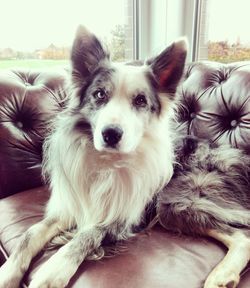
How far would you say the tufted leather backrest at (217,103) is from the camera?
1533 millimetres

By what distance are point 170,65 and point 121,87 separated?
0.25 m

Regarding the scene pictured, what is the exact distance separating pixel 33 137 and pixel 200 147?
844 mm

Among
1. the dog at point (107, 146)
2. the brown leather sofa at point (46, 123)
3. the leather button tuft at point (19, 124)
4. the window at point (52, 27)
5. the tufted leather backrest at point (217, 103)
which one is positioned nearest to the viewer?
the brown leather sofa at point (46, 123)

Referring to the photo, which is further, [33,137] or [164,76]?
[33,137]

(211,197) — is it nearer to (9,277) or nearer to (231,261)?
(231,261)

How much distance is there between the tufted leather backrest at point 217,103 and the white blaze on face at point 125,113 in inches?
15.5

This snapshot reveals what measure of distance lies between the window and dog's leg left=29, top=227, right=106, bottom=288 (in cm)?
133

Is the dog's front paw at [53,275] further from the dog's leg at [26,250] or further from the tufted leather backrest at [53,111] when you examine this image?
the tufted leather backrest at [53,111]

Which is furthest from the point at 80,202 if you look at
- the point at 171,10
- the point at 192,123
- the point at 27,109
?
the point at 171,10

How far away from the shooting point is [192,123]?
5.64 feet

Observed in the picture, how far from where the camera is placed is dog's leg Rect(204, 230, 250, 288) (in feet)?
3.18

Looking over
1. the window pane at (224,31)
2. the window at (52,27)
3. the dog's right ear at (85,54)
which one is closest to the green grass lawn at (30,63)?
the window at (52,27)

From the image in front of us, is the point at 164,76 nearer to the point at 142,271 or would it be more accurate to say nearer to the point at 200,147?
the point at 200,147

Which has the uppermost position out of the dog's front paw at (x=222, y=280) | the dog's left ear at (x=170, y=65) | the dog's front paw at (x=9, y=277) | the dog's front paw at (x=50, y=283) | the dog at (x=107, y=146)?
the dog's left ear at (x=170, y=65)
